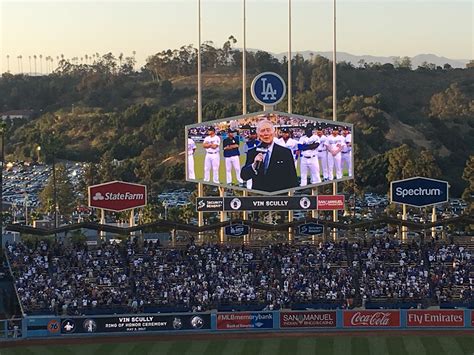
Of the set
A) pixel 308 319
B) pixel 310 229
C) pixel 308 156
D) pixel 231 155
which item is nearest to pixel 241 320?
pixel 308 319

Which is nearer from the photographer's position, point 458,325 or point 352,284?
point 458,325

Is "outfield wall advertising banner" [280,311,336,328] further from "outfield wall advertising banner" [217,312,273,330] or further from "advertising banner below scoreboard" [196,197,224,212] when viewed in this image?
"advertising banner below scoreboard" [196,197,224,212]

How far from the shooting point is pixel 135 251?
A: 48250mm

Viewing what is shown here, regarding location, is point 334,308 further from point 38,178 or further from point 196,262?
point 38,178

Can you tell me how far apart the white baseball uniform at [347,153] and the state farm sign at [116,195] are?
10.4m

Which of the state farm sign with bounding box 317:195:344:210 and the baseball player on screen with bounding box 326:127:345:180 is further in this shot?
the state farm sign with bounding box 317:195:344:210

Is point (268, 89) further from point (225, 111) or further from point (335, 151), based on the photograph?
point (225, 111)

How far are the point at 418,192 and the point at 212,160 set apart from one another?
10854mm

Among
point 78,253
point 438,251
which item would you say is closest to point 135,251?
point 78,253

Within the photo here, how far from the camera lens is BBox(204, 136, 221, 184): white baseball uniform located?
46.8m

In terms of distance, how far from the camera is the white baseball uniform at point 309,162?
154 ft

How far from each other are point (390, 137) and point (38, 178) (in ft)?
182

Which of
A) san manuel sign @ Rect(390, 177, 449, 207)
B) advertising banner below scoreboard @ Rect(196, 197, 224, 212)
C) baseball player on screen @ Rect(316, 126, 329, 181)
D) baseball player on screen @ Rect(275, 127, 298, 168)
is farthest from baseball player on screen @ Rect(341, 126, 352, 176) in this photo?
advertising banner below scoreboard @ Rect(196, 197, 224, 212)

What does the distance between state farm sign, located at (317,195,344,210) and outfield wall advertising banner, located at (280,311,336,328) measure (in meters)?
6.71
